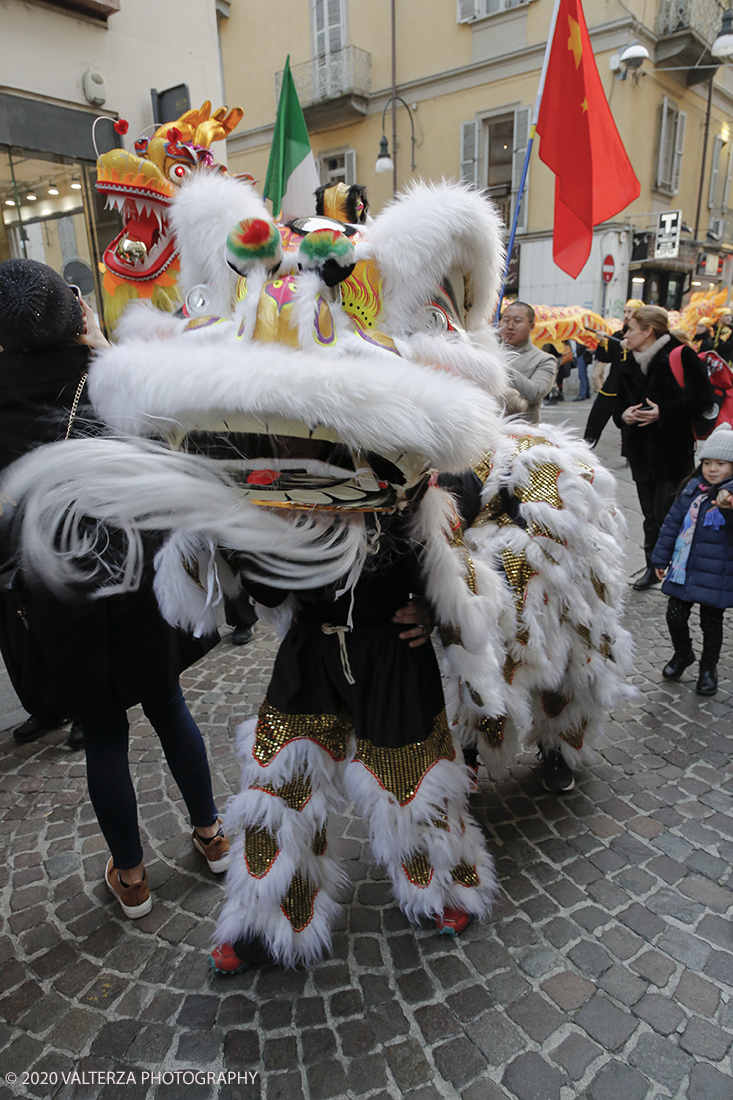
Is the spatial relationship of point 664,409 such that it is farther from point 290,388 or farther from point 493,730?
point 290,388

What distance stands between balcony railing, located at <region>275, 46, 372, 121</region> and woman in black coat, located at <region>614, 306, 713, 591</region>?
50.4ft

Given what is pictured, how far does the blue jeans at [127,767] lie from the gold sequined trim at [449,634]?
84 centimetres

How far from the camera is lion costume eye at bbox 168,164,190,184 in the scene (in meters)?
3.22

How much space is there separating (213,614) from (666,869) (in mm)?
1743

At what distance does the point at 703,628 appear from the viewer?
3363mm

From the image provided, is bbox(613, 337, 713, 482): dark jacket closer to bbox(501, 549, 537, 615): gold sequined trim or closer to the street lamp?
bbox(501, 549, 537, 615): gold sequined trim

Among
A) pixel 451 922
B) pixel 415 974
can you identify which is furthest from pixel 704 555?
pixel 415 974

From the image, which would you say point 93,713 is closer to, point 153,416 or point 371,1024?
point 153,416

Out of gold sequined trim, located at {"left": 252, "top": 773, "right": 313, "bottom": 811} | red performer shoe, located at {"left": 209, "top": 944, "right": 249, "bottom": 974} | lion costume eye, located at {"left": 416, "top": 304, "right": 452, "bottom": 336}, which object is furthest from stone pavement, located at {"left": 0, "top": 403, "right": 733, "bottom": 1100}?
lion costume eye, located at {"left": 416, "top": 304, "right": 452, "bottom": 336}

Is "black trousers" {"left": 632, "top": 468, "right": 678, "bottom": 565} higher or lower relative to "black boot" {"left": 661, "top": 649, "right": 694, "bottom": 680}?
higher

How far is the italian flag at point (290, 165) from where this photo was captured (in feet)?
6.39

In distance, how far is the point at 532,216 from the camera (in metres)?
15.2

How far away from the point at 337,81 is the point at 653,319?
52.5ft

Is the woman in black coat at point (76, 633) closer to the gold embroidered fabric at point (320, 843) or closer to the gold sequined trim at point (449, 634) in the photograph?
the gold embroidered fabric at point (320, 843)
